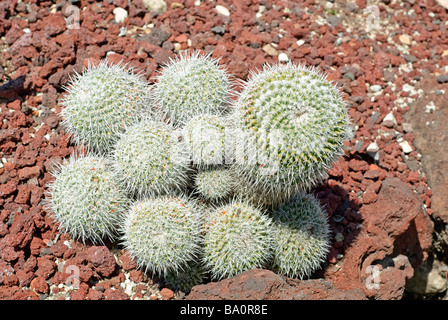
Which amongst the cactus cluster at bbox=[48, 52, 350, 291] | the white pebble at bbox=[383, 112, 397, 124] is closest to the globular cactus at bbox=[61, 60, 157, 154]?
the cactus cluster at bbox=[48, 52, 350, 291]

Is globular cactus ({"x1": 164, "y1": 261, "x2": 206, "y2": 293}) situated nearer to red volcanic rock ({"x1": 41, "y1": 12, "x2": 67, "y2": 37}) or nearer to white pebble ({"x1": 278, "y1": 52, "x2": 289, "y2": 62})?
white pebble ({"x1": 278, "y1": 52, "x2": 289, "y2": 62})

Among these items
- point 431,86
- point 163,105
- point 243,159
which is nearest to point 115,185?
point 163,105

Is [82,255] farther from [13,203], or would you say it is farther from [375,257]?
[375,257]

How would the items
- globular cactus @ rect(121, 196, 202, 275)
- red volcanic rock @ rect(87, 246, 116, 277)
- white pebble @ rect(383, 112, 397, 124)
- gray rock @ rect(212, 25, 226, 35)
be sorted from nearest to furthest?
1. globular cactus @ rect(121, 196, 202, 275)
2. red volcanic rock @ rect(87, 246, 116, 277)
3. white pebble @ rect(383, 112, 397, 124)
4. gray rock @ rect(212, 25, 226, 35)

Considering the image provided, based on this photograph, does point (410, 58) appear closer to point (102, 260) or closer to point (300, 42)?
point (300, 42)

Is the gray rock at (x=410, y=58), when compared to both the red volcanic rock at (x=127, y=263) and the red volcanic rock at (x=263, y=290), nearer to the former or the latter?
the red volcanic rock at (x=263, y=290)

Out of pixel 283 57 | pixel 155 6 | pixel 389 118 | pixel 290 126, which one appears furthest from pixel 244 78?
pixel 290 126
